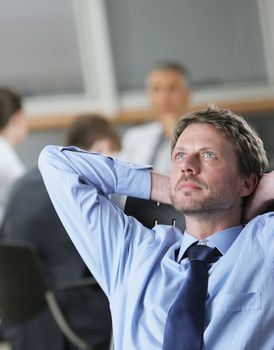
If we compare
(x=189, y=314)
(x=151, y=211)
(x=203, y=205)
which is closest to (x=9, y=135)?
(x=151, y=211)

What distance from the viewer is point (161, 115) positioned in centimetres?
498

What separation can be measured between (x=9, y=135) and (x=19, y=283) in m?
1.50

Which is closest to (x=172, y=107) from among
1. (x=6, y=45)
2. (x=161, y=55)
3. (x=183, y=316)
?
(x=161, y=55)

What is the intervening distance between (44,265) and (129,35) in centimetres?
275

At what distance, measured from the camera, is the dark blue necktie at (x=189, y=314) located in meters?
1.89

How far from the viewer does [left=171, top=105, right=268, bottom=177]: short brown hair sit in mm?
2078

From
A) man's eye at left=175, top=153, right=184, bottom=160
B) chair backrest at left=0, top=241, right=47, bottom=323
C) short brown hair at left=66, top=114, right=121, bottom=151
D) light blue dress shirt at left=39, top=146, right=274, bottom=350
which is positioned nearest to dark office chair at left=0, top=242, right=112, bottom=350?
chair backrest at left=0, top=241, right=47, bottom=323

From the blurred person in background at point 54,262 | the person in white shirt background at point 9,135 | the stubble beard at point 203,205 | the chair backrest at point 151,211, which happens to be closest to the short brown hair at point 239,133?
the stubble beard at point 203,205

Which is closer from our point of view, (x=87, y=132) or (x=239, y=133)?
(x=239, y=133)

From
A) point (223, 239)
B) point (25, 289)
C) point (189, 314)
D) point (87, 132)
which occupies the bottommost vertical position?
point (25, 289)

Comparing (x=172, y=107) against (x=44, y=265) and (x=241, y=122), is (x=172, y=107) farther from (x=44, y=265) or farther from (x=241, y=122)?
(x=241, y=122)

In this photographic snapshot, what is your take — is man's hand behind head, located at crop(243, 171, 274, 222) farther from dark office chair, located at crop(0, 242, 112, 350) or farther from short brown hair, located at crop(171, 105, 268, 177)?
dark office chair, located at crop(0, 242, 112, 350)

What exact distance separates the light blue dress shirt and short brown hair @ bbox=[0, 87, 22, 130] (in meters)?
2.42

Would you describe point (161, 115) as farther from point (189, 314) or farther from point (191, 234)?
point (189, 314)
